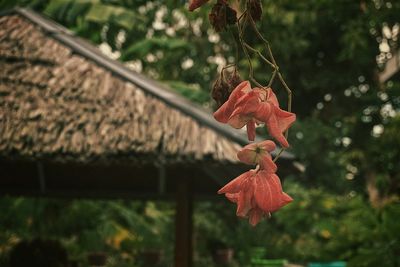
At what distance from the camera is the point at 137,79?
495cm

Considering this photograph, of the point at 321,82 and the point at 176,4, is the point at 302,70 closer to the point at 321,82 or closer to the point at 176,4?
the point at 321,82

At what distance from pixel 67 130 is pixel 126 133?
0.44m

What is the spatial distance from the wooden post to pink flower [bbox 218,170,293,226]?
4277 millimetres

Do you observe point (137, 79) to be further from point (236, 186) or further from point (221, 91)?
point (236, 186)

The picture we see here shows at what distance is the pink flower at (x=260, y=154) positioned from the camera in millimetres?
538

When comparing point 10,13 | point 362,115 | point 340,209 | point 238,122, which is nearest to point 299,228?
point 340,209

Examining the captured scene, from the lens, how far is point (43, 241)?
638cm

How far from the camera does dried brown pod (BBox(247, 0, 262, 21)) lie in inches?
23.5

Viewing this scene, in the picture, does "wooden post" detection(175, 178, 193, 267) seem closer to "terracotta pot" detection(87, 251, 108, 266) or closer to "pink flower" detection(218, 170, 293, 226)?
"terracotta pot" detection(87, 251, 108, 266)

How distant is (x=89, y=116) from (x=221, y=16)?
4001mm

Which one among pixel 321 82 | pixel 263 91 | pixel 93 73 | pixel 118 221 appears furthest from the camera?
pixel 321 82

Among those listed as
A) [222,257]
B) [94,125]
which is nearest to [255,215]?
[94,125]

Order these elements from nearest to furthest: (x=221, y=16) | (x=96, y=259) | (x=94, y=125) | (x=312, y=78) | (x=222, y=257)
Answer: (x=221, y=16) → (x=94, y=125) → (x=96, y=259) → (x=222, y=257) → (x=312, y=78)

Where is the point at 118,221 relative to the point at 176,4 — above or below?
below
